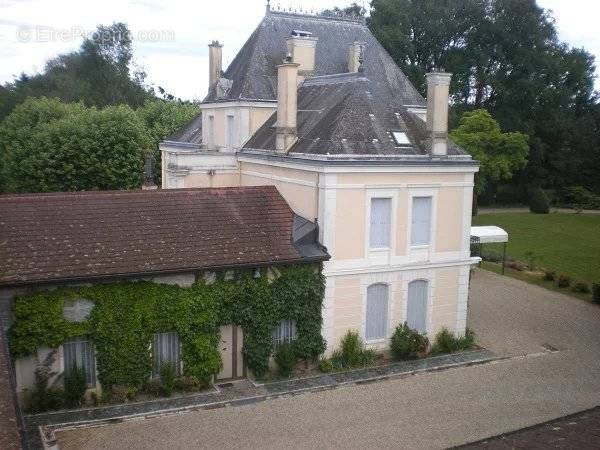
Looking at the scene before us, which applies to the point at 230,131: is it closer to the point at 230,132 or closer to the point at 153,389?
the point at 230,132

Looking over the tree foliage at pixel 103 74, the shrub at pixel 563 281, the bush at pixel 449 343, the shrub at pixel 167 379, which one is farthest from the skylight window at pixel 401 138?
the tree foliage at pixel 103 74

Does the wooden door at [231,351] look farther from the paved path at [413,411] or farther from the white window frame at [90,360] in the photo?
the white window frame at [90,360]

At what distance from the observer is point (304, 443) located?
14.9 m

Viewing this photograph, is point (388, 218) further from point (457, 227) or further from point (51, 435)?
point (51, 435)

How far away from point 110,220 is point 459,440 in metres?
10.9

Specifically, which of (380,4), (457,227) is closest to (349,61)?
(457,227)

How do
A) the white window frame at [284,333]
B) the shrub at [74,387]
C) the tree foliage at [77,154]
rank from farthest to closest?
the tree foliage at [77,154], the white window frame at [284,333], the shrub at [74,387]

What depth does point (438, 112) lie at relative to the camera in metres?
21.0

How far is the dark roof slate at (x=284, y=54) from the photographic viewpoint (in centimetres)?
2712

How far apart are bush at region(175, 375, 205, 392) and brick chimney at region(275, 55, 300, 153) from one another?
800 centimetres

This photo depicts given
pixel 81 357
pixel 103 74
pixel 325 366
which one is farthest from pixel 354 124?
pixel 103 74

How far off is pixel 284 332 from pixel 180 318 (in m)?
3.52

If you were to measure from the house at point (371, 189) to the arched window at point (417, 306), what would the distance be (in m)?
0.03

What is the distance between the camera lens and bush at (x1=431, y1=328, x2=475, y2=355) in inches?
846
